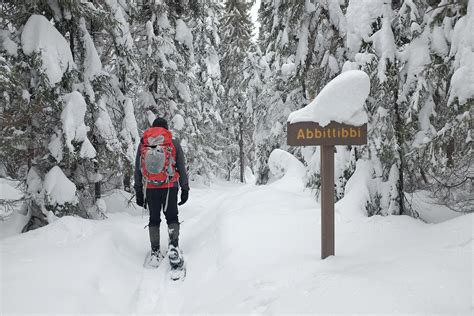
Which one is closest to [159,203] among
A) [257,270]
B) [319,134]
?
[257,270]

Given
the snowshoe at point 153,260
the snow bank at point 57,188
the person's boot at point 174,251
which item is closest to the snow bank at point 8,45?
the snow bank at point 57,188

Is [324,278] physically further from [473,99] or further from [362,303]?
[473,99]

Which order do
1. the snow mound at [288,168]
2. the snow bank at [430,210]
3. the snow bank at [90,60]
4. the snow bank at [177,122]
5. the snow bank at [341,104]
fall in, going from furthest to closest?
the snow bank at [177,122]
the snow mound at [288,168]
the snow bank at [90,60]
the snow bank at [430,210]
the snow bank at [341,104]

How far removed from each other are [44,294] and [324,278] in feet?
10.5

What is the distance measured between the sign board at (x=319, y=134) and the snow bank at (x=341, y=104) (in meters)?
0.06

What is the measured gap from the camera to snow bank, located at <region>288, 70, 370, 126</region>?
179 inches

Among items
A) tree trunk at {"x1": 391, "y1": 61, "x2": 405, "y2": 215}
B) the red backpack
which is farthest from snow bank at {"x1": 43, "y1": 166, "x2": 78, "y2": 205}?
tree trunk at {"x1": 391, "y1": 61, "x2": 405, "y2": 215}

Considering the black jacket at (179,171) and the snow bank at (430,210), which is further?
the snow bank at (430,210)

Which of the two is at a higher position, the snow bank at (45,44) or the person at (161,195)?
the snow bank at (45,44)

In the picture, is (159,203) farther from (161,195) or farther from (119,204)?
(119,204)

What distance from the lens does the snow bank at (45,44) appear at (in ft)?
20.2

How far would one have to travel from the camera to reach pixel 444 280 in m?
3.40

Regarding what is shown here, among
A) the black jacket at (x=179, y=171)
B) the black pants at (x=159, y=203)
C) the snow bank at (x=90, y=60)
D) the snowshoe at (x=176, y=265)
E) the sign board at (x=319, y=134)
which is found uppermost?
the snow bank at (x=90, y=60)

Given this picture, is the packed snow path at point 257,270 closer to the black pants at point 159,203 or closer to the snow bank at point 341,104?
the black pants at point 159,203
